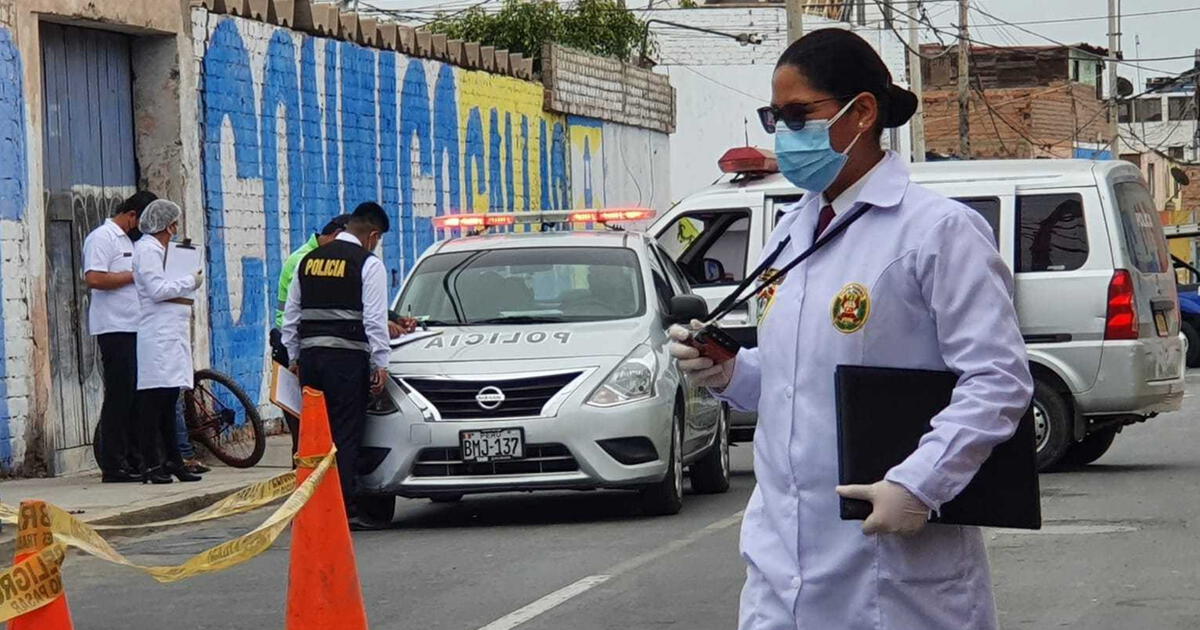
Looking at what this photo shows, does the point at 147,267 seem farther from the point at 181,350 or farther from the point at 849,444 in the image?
the point at 849,444

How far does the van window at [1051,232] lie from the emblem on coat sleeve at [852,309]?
9.97 metres

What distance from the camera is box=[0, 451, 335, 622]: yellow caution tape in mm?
5824

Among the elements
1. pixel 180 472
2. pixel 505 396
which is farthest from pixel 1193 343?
pixel 505 396

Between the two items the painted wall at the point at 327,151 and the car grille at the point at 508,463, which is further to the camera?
the painted wall at the point at 327,151

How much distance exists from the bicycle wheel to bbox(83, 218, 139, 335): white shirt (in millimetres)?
1692

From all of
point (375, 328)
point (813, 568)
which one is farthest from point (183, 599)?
point (813, 568)

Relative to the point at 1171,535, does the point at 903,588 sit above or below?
above

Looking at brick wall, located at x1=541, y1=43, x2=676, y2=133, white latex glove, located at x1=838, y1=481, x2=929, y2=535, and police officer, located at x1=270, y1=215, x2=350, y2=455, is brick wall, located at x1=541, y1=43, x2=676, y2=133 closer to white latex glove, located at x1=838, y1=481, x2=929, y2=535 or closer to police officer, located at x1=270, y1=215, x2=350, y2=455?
police officer, located at x1=270, y1=215, x2=350, y2=455

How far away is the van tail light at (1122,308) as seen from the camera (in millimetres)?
13164

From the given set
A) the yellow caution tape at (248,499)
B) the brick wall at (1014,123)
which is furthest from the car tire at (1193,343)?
the brick wall at (1014,123)

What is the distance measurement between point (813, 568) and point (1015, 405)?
18.3 inches

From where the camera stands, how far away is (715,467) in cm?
1290

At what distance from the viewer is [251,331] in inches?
723

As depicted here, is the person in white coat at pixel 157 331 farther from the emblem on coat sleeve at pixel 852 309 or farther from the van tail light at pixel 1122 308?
the emblem on coat sleeve at pixel 852 309
